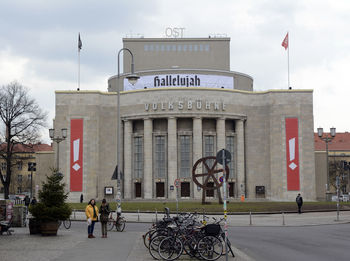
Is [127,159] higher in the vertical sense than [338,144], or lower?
lower

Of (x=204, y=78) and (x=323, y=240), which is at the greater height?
(x=204, y=78)

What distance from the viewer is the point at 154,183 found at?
7019 cm

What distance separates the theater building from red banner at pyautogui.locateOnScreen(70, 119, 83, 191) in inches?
5.3

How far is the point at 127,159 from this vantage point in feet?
234

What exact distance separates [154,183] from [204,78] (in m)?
16.9

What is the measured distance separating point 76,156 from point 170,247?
5518 centimetres

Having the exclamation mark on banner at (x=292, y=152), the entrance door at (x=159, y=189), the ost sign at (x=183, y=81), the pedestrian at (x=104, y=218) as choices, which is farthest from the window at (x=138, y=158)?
the pedestrian at (x=104, y=218)

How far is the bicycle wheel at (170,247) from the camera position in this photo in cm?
1659

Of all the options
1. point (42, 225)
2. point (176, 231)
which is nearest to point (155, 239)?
point (176, 231)

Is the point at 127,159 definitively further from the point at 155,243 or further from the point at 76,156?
the point at 155,243

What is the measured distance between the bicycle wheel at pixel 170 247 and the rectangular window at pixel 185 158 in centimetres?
5341

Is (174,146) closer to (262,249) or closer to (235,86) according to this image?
(235,86)

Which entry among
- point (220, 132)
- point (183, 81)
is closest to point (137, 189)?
point (220, 132)

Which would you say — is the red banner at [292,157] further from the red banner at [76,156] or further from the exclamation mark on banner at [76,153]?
the exclamation mark on banner at [76,153]
